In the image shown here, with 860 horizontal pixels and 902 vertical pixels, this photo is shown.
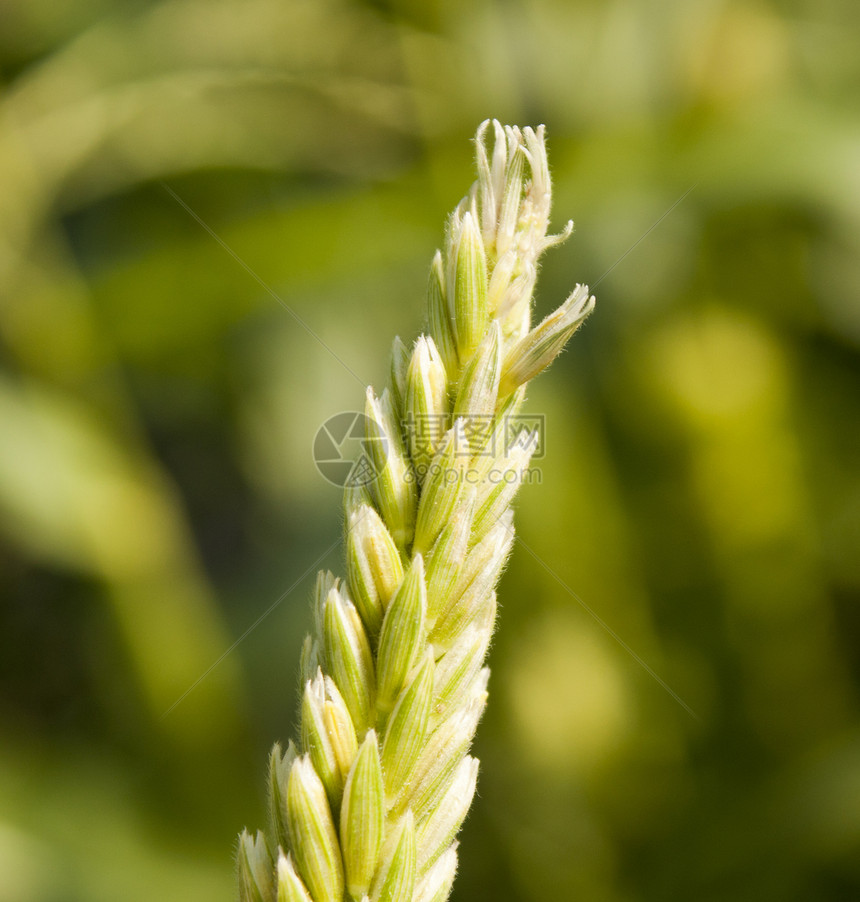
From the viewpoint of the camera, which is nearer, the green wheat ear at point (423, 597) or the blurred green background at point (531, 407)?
the green wheat ear at point (423, 597)

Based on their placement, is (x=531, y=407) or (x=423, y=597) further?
(x=531, y=407)

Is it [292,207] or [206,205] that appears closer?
[292,207]

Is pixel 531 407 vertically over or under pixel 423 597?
over

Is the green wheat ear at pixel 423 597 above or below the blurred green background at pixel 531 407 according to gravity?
below

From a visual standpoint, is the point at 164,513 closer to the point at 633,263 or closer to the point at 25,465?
the point at 25,465

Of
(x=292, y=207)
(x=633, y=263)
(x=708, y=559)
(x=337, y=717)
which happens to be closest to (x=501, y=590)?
(x=708, y=559)
